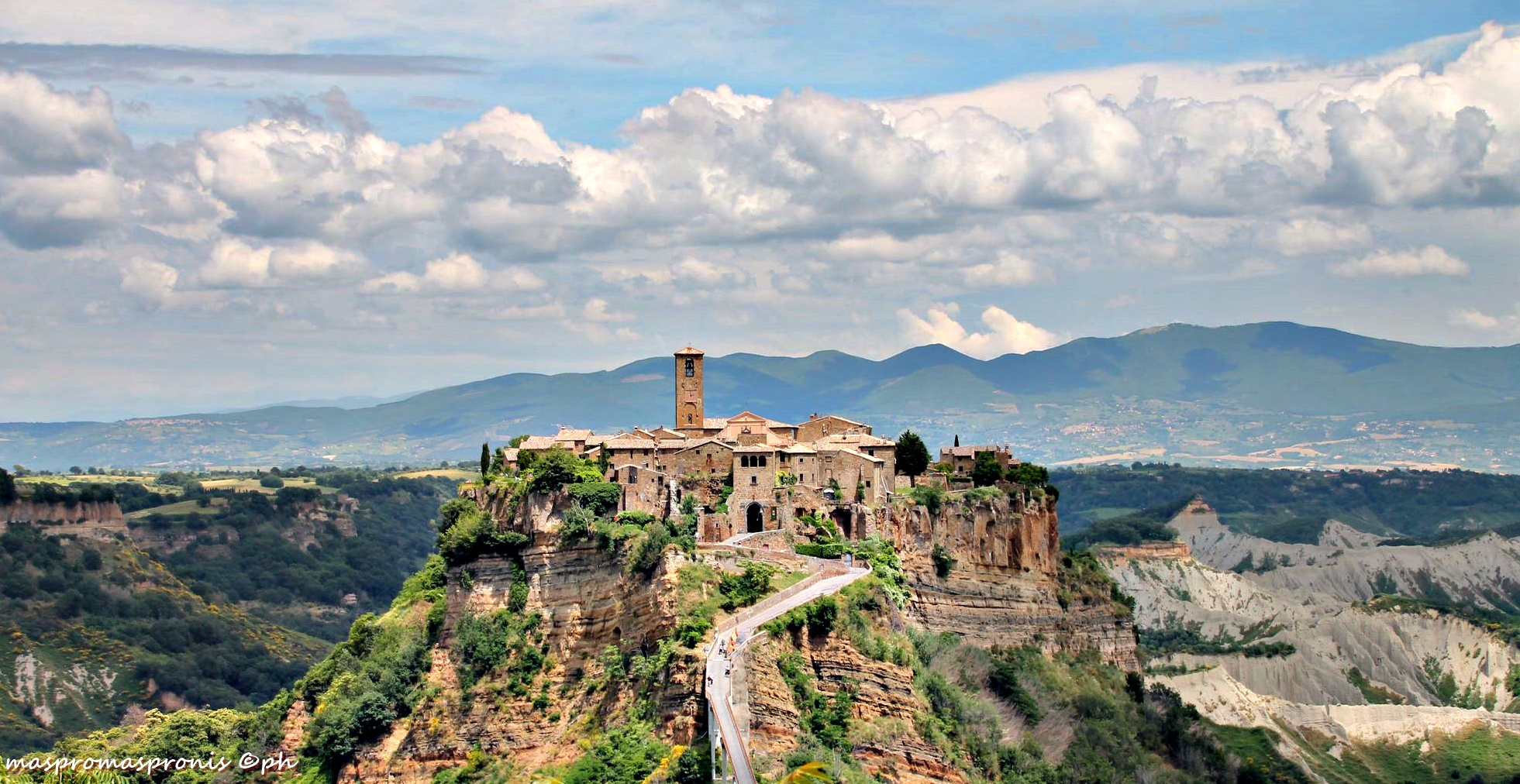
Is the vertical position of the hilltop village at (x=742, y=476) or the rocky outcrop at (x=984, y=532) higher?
the hilltop village at (x=742, y=476)

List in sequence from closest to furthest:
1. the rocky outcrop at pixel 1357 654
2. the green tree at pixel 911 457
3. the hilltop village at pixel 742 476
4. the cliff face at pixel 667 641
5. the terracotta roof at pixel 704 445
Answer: the cliff face at pixel 667 641, the hilltop village at pixel 742 476, the terracotta roof at pixel 704 445, the green tree at pixel 911 457, the rocky outcrop at pixel 1357 654

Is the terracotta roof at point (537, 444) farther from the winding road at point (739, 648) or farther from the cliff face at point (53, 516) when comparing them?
the cliff face at point (53, 516)

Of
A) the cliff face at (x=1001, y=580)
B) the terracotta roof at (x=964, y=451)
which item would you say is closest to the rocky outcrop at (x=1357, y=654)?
the terracotta roof at (x=964, y=451)

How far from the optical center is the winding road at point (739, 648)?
55000 millimetres

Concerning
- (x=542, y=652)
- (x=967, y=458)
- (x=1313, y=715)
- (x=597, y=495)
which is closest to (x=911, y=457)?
(x=967, y=458)

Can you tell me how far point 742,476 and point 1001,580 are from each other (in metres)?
16.3

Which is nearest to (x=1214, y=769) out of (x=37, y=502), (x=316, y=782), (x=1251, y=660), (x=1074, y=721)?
(x=1074, y=721)

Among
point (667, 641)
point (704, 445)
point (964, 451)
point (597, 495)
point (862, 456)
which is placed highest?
point (704, 445)

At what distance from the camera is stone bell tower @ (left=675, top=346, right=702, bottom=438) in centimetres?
9350

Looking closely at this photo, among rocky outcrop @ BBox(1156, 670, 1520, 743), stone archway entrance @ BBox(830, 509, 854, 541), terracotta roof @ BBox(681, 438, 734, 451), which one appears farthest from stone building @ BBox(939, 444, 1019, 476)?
rocky outcrop @ BBox(1156, 670, 1520, 743)

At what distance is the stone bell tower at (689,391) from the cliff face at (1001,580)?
1268cm

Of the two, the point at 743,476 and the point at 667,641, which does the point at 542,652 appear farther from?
the point at 743,476

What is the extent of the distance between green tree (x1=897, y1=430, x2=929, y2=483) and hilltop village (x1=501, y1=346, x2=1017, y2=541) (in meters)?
3.22

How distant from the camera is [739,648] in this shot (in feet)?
209
